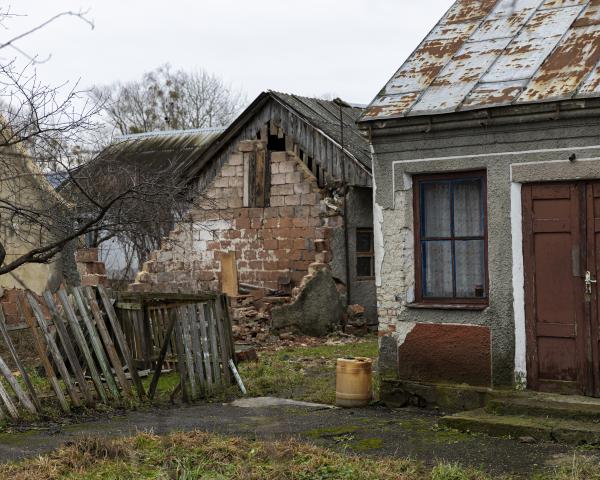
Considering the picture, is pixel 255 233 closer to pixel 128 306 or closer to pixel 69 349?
pixel 128 306

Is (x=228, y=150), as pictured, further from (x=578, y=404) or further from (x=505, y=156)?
(x=578, y=404)

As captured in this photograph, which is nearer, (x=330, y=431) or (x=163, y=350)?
(x=330, y=431)

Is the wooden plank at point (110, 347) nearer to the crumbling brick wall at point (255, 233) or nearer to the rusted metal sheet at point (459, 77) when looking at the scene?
the rusted metal sheet at point (459, 77)

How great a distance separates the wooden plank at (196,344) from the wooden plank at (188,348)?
0.06m

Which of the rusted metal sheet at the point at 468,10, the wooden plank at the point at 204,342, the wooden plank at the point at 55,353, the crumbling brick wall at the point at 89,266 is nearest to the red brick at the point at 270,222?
the crumbling brick wall at the point at 89,266

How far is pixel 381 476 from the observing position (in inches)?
273

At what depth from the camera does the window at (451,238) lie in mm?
9883

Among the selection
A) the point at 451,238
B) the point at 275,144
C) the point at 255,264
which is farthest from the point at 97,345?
the point at 275,144

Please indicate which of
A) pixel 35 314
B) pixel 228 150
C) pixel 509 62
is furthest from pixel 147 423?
pixel 228 150

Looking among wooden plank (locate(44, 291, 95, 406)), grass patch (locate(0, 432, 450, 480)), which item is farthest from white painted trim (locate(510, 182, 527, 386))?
wooden plank (locate(44, 291, 95, 406))

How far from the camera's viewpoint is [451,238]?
1009 centimetres

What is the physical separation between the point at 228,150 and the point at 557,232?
11327mm

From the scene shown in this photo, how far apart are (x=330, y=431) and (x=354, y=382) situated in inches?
56.9

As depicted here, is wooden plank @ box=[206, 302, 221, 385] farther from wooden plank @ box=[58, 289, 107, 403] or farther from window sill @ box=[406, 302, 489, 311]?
window sill @ box=[406, 302, 489, 311]
